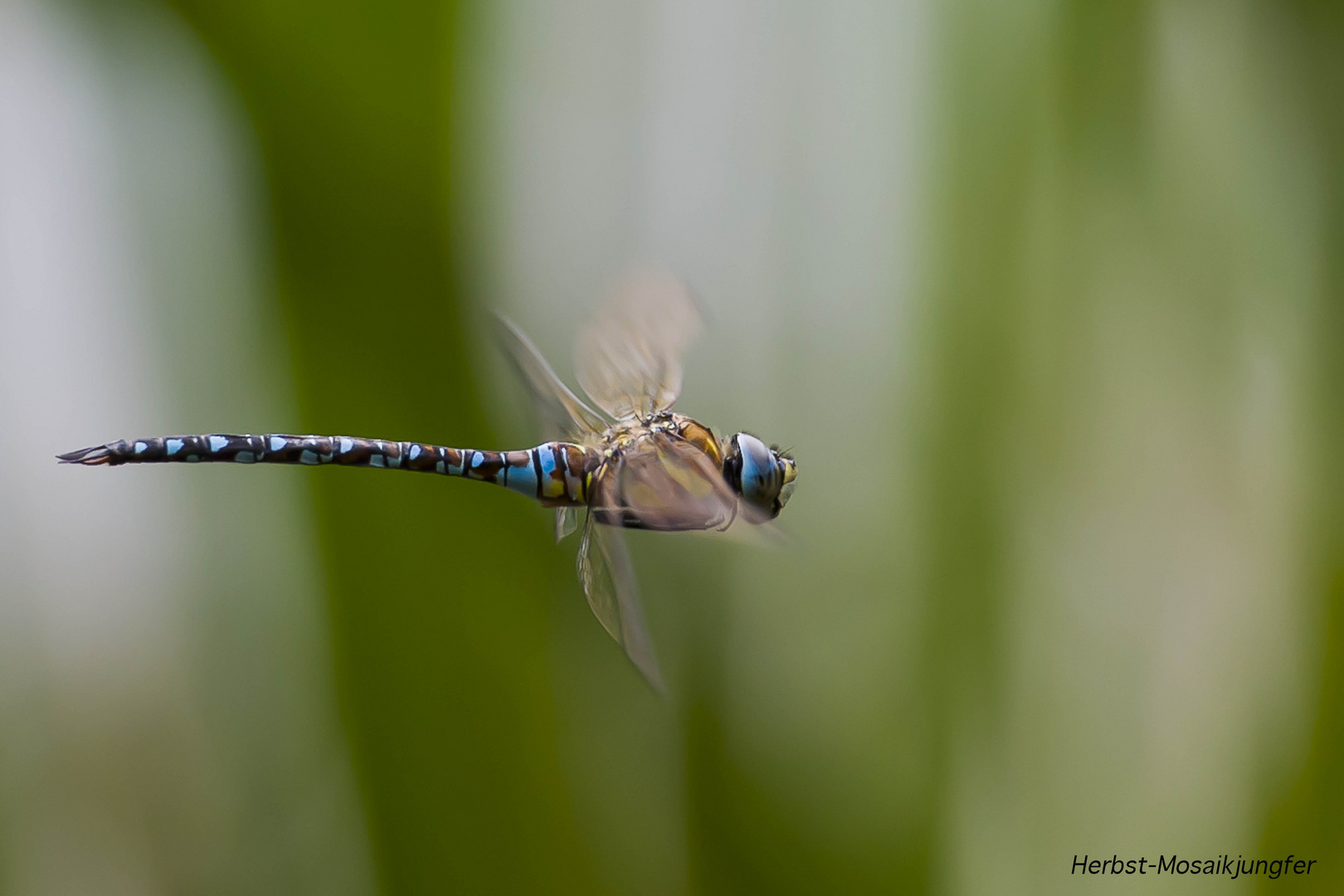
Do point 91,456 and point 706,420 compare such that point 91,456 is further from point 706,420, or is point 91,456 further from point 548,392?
point 706,420

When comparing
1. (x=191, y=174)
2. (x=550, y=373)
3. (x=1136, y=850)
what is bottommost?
(x=1136, y=850)

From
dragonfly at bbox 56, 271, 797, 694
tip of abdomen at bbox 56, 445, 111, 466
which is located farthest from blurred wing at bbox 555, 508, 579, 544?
tip of abdomen at bbox 56, 445, 111, 466

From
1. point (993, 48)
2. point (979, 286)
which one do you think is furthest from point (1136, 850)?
point (993, 48)

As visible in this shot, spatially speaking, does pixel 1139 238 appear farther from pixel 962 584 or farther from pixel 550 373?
pixel 550 373

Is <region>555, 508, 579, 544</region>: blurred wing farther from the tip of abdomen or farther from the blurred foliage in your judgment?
the tip of abdomen

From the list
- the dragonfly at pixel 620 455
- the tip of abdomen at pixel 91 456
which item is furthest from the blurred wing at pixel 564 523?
the tip of abdomen at pixel 91 456

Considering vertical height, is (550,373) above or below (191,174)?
below
